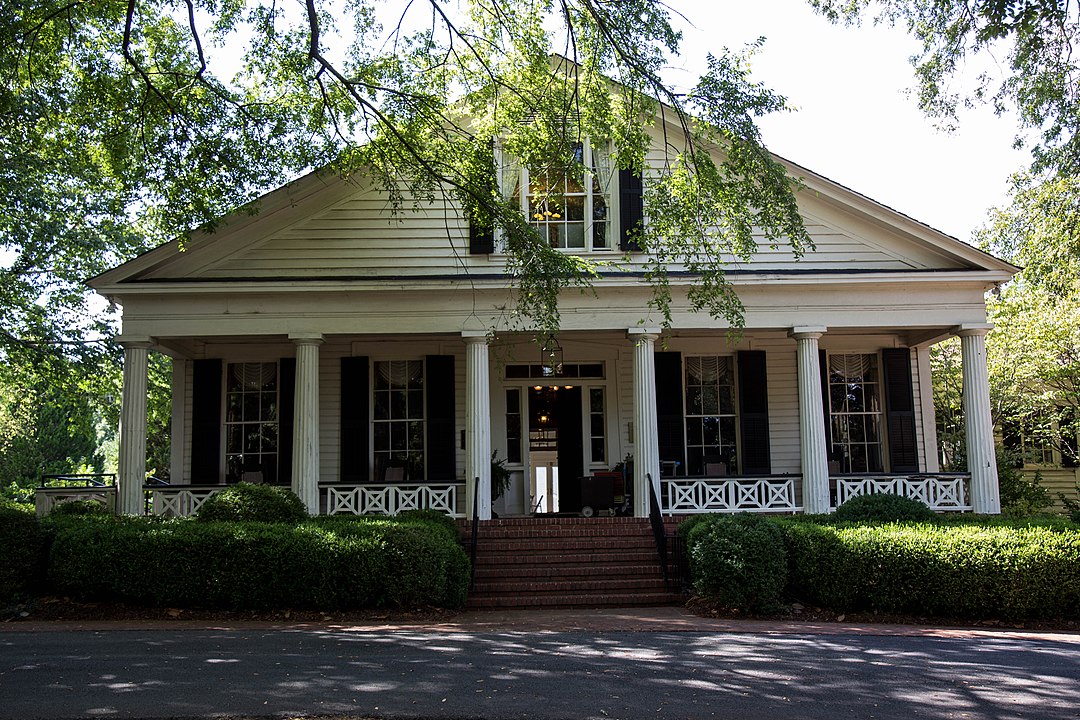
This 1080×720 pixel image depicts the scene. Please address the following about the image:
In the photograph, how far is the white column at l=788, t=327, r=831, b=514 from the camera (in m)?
15.3

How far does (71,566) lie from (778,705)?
9274 mm

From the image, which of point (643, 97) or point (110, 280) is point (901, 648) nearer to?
point (643, 97)

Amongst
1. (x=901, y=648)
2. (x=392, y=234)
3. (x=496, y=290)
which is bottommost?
(x=901, y=648)

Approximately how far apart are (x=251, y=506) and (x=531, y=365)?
260 inches

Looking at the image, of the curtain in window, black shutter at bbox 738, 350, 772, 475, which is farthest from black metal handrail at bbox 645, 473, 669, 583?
the curtain in window

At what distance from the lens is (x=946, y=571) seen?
11.0 m

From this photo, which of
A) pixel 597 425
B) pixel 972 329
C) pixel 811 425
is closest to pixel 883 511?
pixel 811 425

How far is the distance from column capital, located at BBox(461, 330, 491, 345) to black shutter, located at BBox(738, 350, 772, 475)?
5.11 m

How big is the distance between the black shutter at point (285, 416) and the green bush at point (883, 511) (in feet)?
31.8

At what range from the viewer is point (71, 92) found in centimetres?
1278

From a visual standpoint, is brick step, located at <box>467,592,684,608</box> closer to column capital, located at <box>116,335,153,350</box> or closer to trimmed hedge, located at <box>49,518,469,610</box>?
trimmed hedge, located at <box>49,518,469,610</box>

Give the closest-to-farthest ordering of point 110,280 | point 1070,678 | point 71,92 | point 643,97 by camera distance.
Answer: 1. point 1070,678
2. point 643,97
3. point 71,92
4. point 110,280

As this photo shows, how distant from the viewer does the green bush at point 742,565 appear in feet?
37.0

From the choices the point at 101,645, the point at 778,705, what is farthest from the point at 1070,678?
the point at 101,645
